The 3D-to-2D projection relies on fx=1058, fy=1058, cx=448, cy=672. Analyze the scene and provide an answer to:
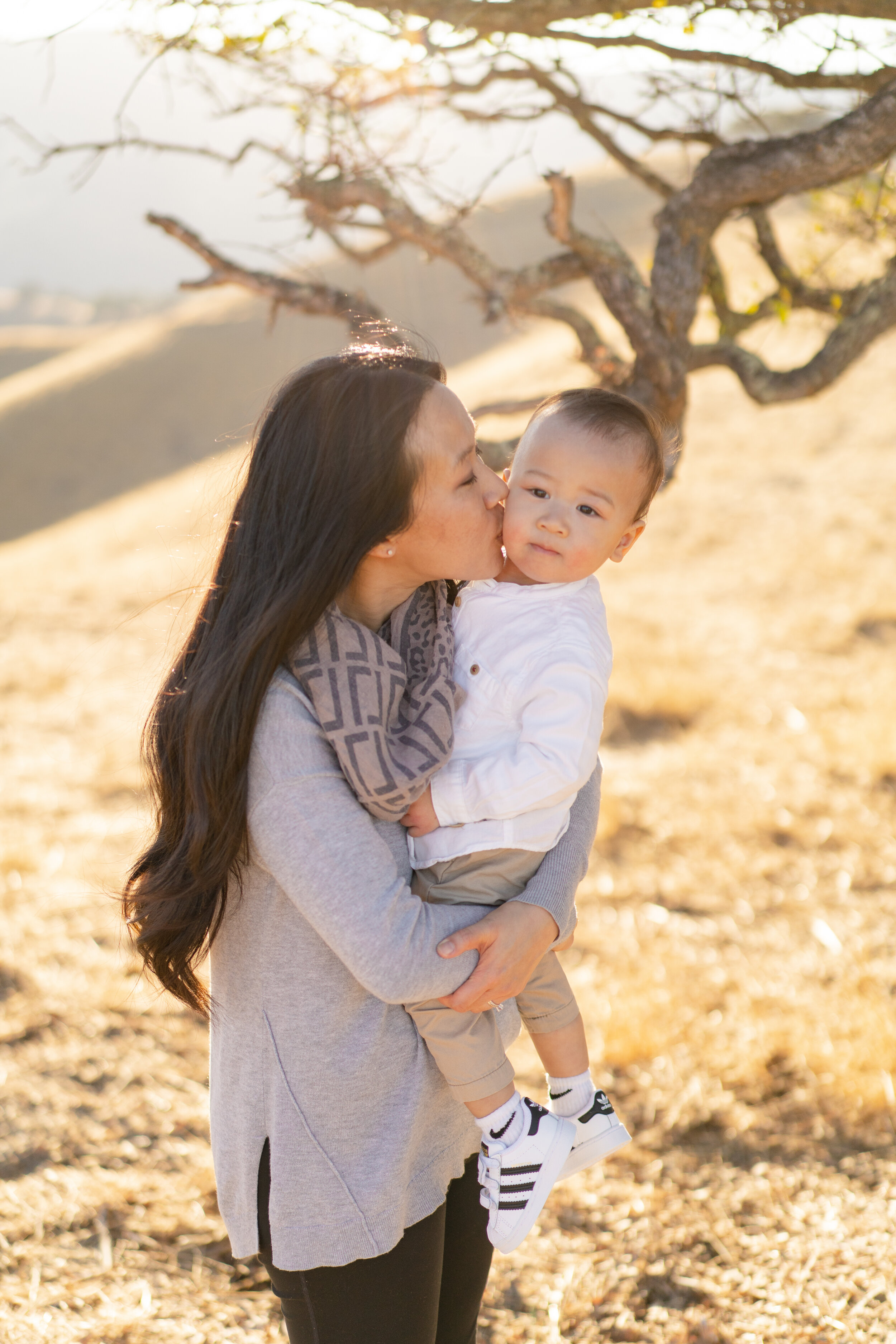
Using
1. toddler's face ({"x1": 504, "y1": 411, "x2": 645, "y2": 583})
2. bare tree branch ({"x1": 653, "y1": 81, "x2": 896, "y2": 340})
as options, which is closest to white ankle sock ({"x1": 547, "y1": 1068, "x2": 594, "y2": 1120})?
toddler's face ({"x1": 504, "y1": 411, "x2": 645, "y2": 583})

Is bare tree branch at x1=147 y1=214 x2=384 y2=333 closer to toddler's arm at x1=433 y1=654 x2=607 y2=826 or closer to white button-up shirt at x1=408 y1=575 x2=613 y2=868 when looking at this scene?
white button-up shirt at x1=408 y1=575 x2=613 y2=868

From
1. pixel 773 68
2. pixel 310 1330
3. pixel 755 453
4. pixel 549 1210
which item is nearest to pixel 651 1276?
pixel 549 1210

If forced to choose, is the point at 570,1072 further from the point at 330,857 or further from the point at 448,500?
the point at 448,500

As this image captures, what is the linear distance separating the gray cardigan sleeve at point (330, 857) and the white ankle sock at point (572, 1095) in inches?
23.2

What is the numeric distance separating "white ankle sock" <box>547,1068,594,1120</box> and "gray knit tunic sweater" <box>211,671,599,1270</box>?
0.96 feet

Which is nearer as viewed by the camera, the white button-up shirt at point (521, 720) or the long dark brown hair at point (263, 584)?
the long dark brown hair at point (263, 584)

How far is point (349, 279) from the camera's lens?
33.1 metres

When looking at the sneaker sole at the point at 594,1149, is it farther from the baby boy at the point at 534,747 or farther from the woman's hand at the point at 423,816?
the woman's hand at the point at 423,816

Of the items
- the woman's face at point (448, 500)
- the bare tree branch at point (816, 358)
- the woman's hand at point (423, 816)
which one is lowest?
the woman's hand at point (423, 816)

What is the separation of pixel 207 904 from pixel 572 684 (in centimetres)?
69

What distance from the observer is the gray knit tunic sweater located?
1.52m

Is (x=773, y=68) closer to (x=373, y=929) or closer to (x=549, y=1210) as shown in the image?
(x=373, y=929)

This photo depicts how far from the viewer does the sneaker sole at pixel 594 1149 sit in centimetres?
198

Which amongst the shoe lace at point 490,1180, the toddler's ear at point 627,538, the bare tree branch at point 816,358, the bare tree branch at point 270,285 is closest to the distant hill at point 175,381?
the bare tree branch at point 270,285
